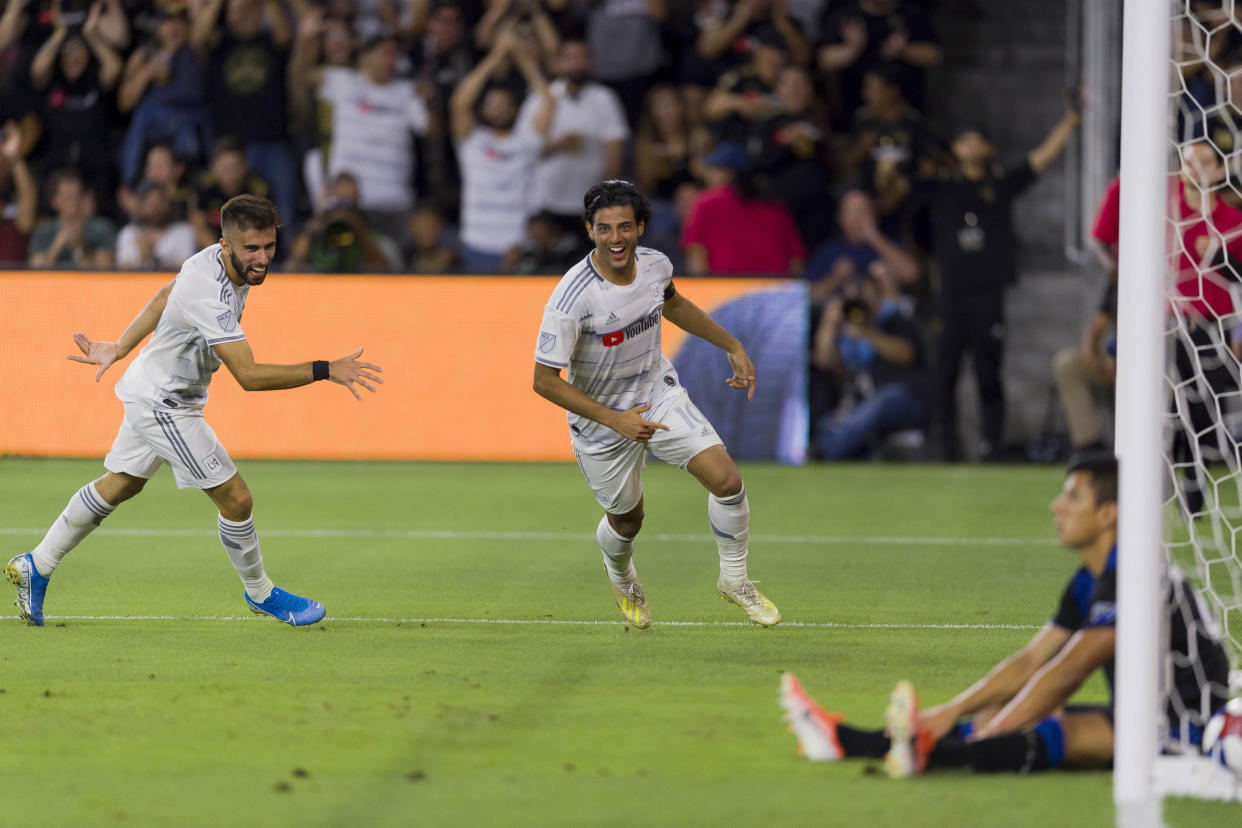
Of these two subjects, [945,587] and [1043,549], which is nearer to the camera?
[945,587]

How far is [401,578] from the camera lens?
27.6 feet

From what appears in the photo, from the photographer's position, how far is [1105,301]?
1356 cm

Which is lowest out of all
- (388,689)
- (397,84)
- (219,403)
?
(219,403)

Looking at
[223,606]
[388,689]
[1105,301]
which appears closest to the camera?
→ [388,689]

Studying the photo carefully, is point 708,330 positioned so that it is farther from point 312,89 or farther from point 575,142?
point 312,89

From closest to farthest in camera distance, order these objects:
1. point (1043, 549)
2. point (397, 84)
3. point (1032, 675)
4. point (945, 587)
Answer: point (1032, 675)
point (945, 587)
point (1043, 549)
point (397, 84)

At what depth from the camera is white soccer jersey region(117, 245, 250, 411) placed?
6.61 m

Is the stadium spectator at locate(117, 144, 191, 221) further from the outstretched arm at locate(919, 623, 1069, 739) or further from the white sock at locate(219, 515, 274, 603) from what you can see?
the outstretched arm at locate(919, 623, 1069, 739)

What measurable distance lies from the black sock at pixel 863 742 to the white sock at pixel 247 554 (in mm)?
3070

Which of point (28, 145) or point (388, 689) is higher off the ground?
point (28, 145)

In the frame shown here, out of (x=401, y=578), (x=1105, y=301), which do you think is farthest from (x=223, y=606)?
(x=1105, y=301)

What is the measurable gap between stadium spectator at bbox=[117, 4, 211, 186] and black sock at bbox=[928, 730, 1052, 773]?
13.1 meters

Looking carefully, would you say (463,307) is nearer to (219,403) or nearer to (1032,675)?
(219,403)

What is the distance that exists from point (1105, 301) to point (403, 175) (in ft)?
21.7
